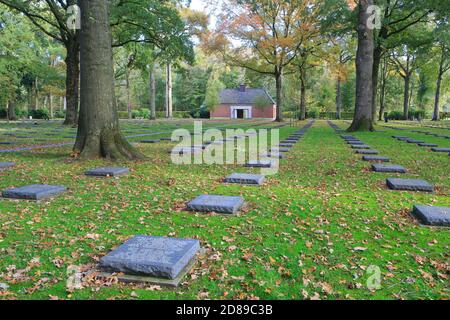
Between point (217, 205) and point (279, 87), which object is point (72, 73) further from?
point (217, 205)

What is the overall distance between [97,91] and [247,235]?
5946 mm

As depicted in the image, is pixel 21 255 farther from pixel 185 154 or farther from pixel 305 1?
pixel 305 1

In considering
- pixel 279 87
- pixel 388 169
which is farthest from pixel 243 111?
pixel 388 169

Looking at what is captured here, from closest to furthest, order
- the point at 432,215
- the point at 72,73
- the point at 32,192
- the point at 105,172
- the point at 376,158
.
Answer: the point at 432,215 < the point at 32,192 < the point at 105,172 < the point at 376,158 < the point at 72,73

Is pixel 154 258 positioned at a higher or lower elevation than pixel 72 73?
lower

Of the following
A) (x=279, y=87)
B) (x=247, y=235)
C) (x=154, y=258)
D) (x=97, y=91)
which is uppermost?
(x=279, y=87)

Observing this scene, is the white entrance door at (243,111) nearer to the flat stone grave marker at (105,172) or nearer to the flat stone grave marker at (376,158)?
the flat stone grave marker at (376,158)

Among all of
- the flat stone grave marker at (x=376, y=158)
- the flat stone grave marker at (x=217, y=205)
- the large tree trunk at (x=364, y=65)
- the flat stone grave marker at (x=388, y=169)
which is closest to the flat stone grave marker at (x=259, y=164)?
the flat stone grave marker at (x=388, y=169)

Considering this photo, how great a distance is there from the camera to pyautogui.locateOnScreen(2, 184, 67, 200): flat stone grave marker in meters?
5.22

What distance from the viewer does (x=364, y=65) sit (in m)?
17.5

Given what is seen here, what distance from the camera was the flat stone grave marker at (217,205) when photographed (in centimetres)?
475

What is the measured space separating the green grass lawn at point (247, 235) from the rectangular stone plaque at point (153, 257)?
15 cm

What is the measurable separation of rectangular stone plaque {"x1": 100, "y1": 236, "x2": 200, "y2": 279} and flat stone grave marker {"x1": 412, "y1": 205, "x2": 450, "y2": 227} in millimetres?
2709
